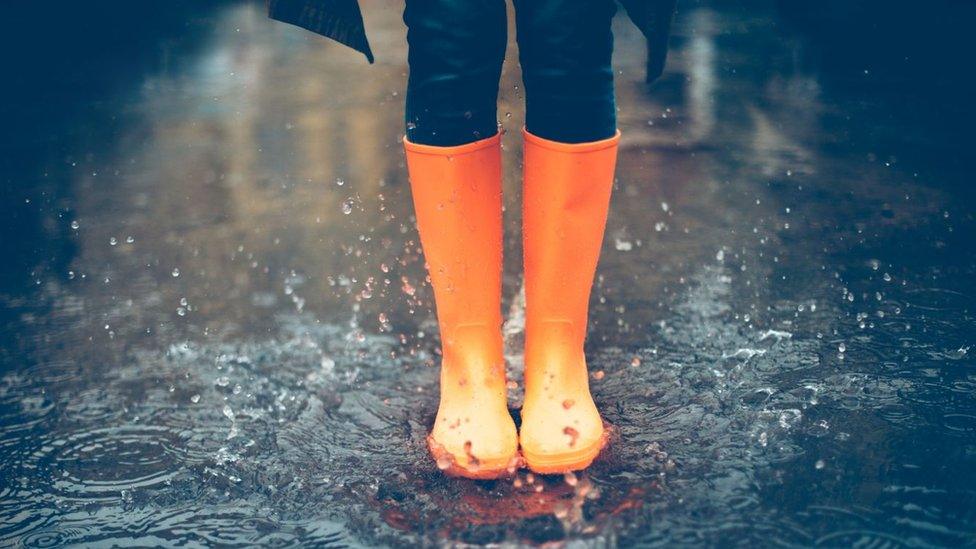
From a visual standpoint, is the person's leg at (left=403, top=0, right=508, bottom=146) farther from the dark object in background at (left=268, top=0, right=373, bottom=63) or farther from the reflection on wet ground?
the reflection on wet ground

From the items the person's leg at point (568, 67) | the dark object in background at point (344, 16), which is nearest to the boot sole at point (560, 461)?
the person's leg at point (568, 67)

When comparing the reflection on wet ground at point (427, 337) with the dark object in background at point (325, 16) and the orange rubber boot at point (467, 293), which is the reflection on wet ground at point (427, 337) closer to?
the orange rubber boot at point (467, 293)

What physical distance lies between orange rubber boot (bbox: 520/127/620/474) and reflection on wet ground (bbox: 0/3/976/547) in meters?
0.05

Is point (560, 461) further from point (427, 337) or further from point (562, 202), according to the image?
point (427, 337)

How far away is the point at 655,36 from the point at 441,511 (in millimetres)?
719

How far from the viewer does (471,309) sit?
1269 mm

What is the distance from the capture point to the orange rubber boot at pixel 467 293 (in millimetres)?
1220

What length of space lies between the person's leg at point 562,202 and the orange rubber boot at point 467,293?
42 millimetres

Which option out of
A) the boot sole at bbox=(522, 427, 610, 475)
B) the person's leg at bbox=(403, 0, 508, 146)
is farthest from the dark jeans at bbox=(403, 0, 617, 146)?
the boot sole at bbox=(522, 427, 610, 475)

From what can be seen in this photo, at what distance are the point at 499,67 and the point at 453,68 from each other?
8 cm

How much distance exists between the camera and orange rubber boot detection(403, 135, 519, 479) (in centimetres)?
122

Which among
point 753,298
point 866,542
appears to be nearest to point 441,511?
point 866,542

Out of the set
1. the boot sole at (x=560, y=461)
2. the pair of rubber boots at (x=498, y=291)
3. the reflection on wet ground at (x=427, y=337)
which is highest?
the pair of rubber boots at (x=498, y=291)

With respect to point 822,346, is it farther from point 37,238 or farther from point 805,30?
point 805,30
